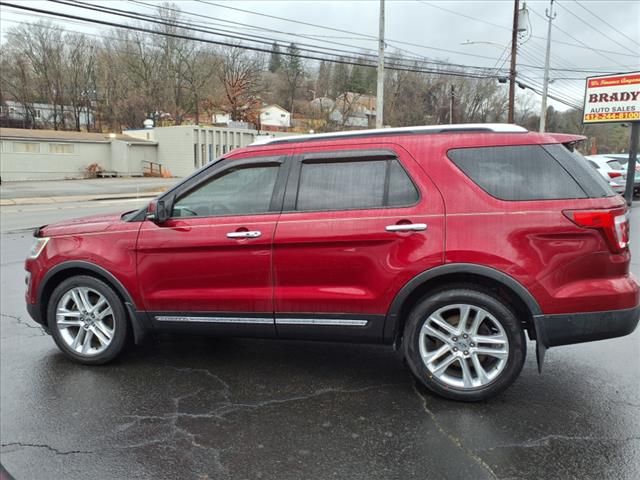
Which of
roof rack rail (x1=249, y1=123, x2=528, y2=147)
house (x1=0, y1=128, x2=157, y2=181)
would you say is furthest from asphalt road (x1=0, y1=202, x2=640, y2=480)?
house (x1=0, y1=128, x2=157, y2=181)

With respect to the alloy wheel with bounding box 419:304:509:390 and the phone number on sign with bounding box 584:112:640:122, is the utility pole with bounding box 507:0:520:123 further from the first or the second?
the alloy wheel with bounding box 419:304:509:390

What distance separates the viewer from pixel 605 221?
10.3 ft

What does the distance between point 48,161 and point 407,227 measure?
39908 mm

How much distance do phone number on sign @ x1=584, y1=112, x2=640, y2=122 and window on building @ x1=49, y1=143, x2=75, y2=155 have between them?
34.6m

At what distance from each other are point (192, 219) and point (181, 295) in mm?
581

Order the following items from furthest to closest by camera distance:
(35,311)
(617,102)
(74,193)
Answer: (74,193), (617,102), (35,311)

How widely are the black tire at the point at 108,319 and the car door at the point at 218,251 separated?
0.28 m

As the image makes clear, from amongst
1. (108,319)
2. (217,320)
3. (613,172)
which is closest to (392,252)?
(217,320)

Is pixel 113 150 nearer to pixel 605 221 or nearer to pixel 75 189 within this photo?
pixel 75 189

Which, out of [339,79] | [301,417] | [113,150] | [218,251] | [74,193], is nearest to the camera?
[301,417]

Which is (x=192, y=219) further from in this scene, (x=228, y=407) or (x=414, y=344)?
(x=414, y=344)

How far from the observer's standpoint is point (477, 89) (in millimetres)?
63469

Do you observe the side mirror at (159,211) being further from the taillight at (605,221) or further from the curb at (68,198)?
the curb at (68,198)

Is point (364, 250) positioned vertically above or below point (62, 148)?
below
